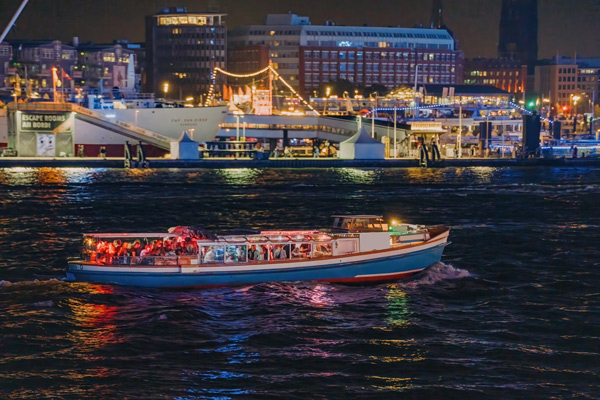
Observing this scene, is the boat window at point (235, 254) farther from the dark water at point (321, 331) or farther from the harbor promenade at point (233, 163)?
the harbor promenade at point (233, 163)

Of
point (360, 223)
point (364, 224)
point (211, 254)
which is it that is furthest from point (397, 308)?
point (211, 254)

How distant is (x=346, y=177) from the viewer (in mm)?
115312

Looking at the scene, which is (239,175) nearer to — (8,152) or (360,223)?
(8,152)

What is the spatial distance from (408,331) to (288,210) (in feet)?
133

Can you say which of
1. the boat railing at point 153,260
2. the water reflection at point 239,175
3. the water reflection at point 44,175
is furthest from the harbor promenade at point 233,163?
the boat railing at point 153,260

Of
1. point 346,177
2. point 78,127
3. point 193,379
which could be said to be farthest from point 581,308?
point 78,127

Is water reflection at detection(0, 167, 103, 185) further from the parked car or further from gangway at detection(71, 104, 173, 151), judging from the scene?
gangway at detection(71, 104, 173, 151)

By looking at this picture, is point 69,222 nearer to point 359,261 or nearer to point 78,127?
point 359,261

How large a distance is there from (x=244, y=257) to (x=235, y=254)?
1.28ft

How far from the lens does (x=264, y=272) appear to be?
39094mm

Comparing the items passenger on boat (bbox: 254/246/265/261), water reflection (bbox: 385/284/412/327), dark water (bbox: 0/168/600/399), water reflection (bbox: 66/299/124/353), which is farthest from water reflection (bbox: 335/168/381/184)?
water reflection (bbox: 66/299/124/353)

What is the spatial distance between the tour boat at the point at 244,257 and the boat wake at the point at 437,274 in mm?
675

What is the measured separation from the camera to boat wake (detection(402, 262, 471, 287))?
4100 centimetres

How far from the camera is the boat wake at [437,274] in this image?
135 feet
